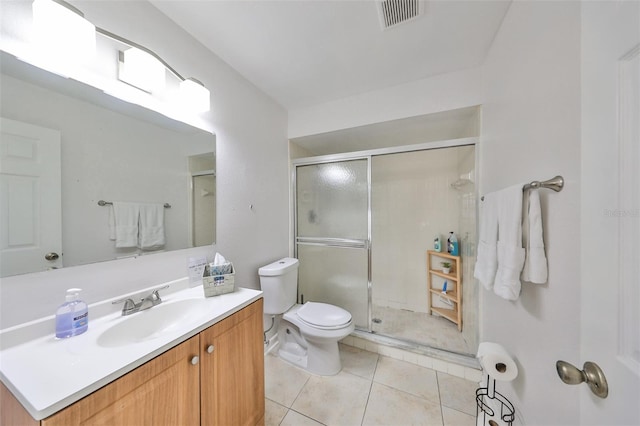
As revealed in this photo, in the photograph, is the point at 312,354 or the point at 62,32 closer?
the point at 62,32

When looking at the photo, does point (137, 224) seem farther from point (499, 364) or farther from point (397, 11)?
point (499, 364)

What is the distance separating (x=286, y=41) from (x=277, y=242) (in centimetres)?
160

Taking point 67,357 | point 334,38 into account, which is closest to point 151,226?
point 67,357

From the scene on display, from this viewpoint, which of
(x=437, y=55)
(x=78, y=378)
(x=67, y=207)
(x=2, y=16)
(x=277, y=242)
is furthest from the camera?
(x=277, y=242)

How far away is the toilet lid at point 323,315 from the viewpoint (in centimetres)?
158

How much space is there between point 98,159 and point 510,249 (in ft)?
6.16

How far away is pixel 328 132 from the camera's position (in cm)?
210

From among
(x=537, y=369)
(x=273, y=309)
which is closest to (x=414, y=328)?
(x=537, y=369)

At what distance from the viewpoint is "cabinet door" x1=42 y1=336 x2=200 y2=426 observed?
0.53 meters

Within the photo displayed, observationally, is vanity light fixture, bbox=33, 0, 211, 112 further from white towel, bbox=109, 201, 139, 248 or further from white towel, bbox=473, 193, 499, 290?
white towel, bbox=473, 193, 499, 290

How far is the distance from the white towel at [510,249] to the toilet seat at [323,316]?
3.37 ft

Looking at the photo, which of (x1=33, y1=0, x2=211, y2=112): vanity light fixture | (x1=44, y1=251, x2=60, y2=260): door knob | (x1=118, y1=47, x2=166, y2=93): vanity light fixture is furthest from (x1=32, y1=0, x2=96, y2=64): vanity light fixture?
(x1=44, y1=251, x2=60, y2=260): door knob

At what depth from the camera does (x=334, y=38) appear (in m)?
1.34

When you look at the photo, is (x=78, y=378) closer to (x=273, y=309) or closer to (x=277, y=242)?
(x=273, y=309)
